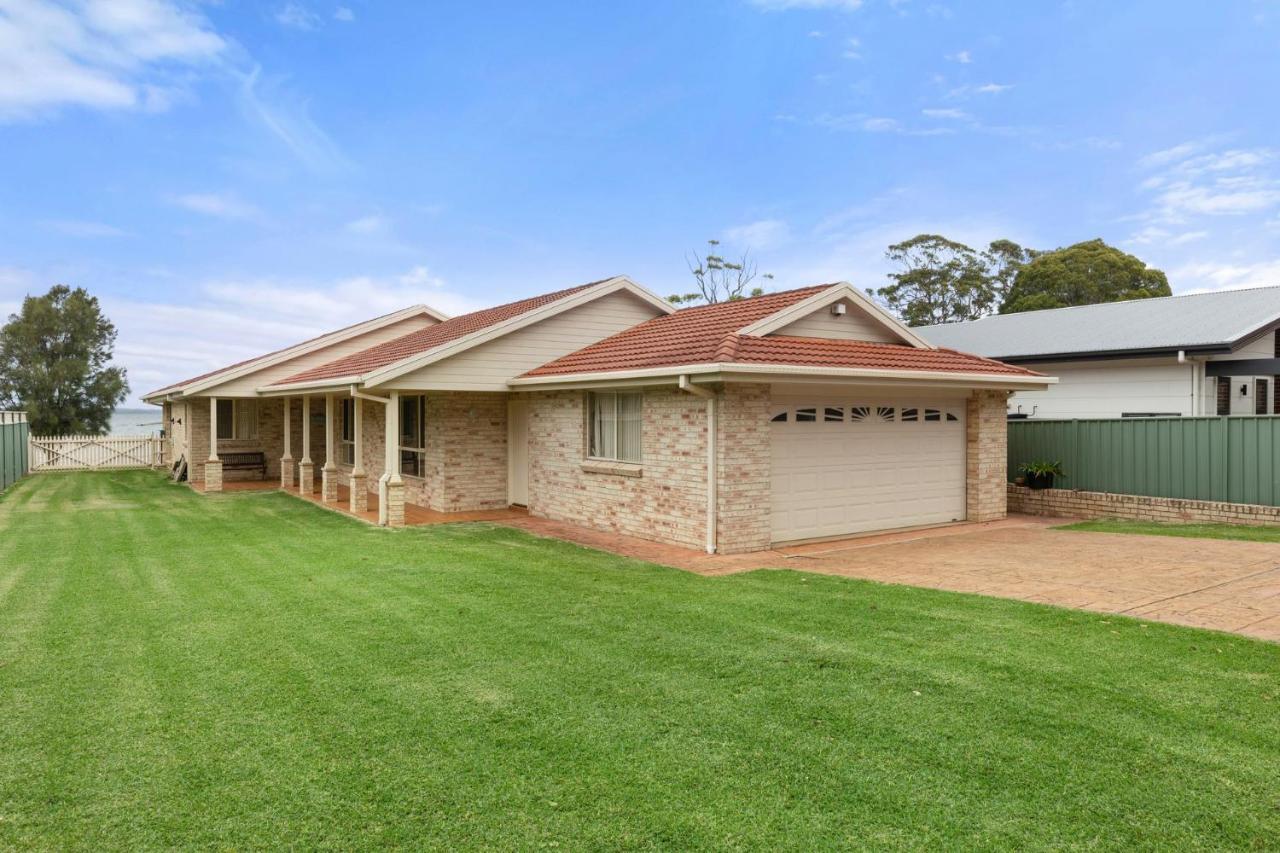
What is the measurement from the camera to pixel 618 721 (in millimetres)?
4734

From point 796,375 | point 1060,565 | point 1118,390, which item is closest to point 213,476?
point 796,375

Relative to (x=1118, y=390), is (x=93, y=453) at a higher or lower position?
lower

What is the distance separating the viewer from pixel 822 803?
3.77 m

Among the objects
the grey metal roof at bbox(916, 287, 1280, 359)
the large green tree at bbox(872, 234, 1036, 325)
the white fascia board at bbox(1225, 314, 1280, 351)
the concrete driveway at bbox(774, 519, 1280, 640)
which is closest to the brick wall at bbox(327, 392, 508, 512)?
the concrete driveway at bbox(774, 519, 1280, 640)

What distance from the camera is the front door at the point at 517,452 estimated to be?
15.4m

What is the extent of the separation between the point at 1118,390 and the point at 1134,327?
6.60 feet

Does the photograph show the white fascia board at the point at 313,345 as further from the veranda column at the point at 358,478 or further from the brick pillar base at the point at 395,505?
the brick pillar base at the point at 395,505

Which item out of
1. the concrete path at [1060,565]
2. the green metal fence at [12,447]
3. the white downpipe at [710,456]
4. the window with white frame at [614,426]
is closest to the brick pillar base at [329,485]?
the concrete path at [1060,565]

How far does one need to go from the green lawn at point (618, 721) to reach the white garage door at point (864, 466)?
3.45 meters

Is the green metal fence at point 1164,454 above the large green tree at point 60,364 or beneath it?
beneath

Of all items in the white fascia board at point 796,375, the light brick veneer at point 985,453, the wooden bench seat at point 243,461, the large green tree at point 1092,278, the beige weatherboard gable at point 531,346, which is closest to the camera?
the white fascia board at point 796,375

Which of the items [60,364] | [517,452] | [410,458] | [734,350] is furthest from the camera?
[60,364]

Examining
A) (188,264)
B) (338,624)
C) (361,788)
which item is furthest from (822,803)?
(188,264)

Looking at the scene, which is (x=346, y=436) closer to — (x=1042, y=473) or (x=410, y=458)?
(x=410, y=458)
